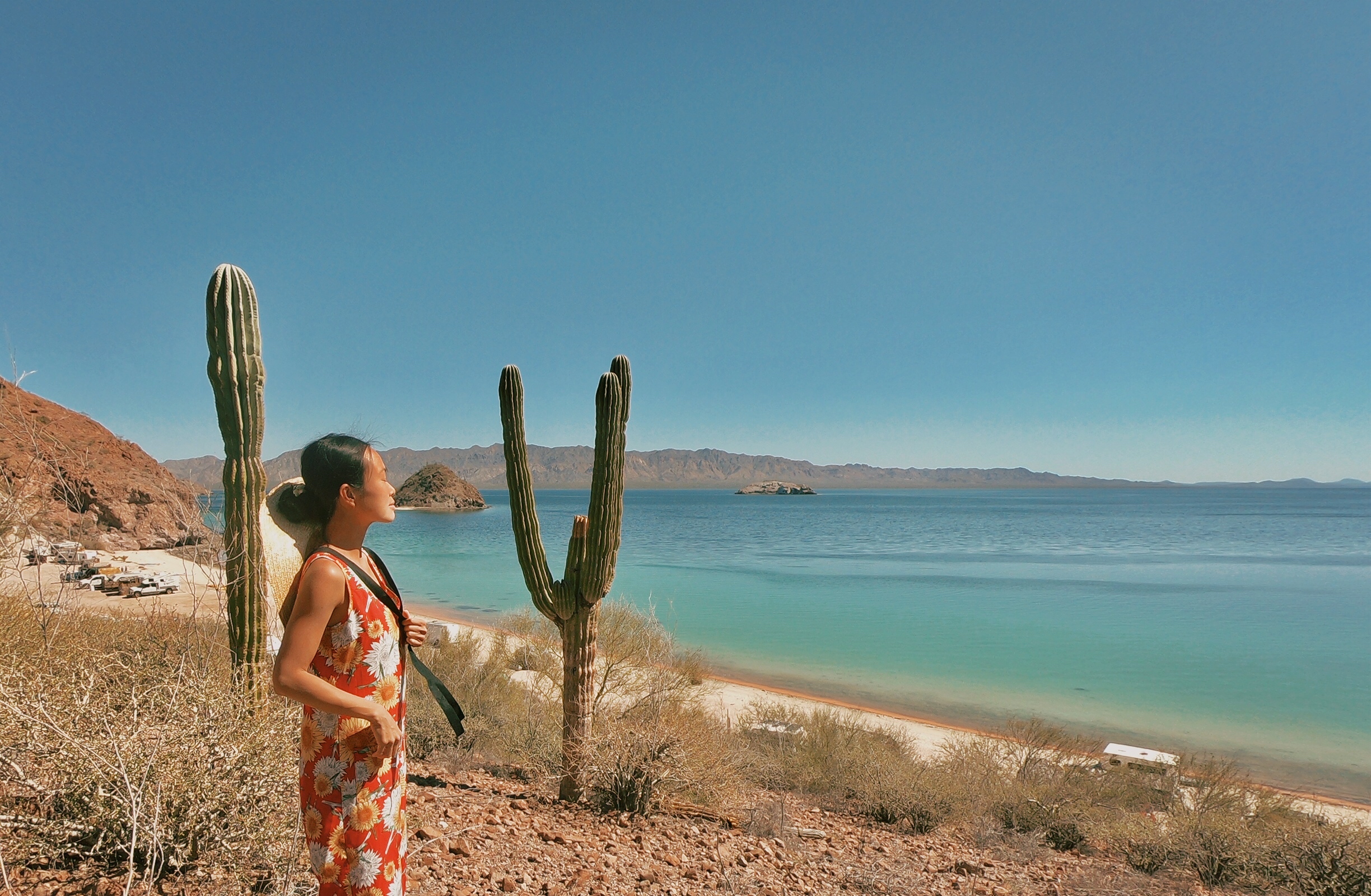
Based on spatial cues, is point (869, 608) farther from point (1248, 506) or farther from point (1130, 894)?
point (1248, 506)

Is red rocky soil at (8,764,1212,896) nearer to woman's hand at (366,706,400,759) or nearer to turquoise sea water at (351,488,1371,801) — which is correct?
woman's hand at (366,706,400,759)

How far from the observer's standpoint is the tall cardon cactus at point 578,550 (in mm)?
5520

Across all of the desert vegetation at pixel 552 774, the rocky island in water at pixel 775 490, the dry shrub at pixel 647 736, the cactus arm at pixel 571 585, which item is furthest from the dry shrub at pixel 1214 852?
the rocky island in water at pixel 775 490

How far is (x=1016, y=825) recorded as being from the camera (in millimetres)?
6266

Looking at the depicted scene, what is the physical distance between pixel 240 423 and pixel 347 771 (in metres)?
4.24

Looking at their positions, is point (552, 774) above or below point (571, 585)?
below

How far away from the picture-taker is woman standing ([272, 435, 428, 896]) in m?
1.86

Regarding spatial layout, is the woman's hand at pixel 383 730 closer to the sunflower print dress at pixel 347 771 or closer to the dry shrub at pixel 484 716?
the sunflower print dress at pixel 347 771

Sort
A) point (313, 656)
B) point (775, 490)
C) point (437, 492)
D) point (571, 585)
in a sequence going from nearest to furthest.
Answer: point (313, 656) → point (571, 585) → point (437, 492) → point (775, 490)

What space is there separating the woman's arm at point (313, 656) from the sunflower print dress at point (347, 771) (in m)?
0.05

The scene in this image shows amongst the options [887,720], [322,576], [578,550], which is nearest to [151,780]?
[322,576]

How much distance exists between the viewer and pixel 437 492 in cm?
9431

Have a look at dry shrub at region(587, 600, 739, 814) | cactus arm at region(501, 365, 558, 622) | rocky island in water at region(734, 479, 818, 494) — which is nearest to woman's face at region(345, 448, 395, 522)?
cactus arm at region(501, 365, 558, 622)

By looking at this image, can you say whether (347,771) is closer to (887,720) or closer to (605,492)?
(605,492)
